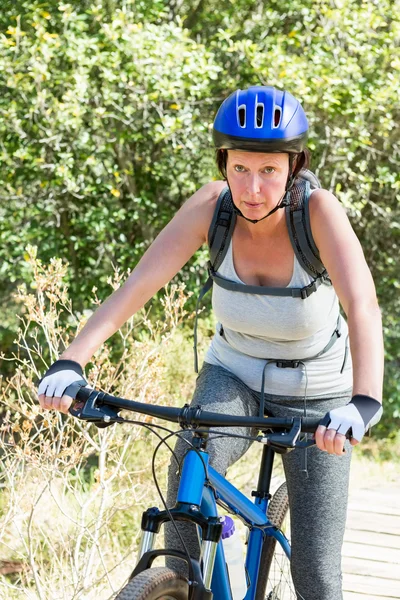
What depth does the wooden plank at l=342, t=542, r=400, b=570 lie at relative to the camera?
15.5 ft

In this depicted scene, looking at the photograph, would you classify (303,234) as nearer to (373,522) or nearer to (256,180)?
(256,180)

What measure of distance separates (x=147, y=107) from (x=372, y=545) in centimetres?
336

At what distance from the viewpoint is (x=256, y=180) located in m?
2.54

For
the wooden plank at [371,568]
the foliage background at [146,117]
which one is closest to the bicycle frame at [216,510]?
the wooden plank at [371,568]

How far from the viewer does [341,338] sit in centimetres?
290

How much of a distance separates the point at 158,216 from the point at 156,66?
133 cm

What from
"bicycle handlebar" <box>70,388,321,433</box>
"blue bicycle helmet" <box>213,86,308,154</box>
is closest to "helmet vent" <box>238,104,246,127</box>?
"blue bicycle helmet" <box>213,86,308,154</box>

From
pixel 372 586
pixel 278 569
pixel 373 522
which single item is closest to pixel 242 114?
pixel 278 569

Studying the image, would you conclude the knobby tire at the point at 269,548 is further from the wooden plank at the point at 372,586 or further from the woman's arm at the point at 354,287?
the wooden plank at the point at 372,586

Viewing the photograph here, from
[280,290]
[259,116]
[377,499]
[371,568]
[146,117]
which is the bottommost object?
[371,568]

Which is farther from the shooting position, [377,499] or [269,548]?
[377,499]

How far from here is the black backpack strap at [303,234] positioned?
2.65m

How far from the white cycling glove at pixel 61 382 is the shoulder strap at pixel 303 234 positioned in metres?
0.70

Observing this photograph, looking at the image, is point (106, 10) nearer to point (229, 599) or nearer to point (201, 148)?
point (201, 148)
